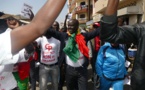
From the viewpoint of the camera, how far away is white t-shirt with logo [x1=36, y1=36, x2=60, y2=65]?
4793 millimetres

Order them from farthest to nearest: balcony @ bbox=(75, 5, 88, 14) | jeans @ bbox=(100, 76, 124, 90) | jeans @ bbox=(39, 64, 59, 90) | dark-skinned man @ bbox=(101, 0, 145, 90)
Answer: balcony @ bbox=(75, 5, 88, 14), jeans @ bbox=(39, 64, 59, 90), jeans @ bbox=(100, 76, 124, 90), dark-skinned man @ bbox=(101, 0, 145, 90)

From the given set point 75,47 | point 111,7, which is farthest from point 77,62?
point 111,7

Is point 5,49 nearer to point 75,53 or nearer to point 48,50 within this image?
point 75,53

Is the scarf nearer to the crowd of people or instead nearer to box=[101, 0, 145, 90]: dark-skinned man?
the crowd of people

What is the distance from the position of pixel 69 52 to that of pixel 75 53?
0.37 ft

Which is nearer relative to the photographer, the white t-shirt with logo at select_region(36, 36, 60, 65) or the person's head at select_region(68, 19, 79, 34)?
the person's head at select_region(68, 19, 79, 34)

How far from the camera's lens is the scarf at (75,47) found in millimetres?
4504

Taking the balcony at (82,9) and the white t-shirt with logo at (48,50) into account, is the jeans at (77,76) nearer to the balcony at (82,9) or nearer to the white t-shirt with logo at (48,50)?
the white t-shirt with logo at (48,50)

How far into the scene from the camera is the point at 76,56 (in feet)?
14.8

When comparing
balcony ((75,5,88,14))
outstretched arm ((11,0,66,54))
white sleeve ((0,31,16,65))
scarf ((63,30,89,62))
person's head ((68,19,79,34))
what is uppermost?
outstretched arm ((11,0,66,54))

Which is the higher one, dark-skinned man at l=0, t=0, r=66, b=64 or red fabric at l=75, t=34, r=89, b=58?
dark-skinned man at l=0, t=0, r=66, b=64

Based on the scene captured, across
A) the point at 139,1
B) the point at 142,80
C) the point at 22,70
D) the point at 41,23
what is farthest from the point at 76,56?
the point at 139,1

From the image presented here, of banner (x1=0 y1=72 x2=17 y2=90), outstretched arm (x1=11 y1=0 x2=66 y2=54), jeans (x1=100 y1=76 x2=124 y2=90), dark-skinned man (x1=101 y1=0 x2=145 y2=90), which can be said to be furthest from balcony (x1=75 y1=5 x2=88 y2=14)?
outstretched arm (x1=11 y1=0 x2=66 y2=54)

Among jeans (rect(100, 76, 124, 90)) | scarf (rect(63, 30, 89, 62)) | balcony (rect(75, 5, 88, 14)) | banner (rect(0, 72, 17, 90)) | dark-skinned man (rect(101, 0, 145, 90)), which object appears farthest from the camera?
balcony (rect(75, 5, 88, 14))
